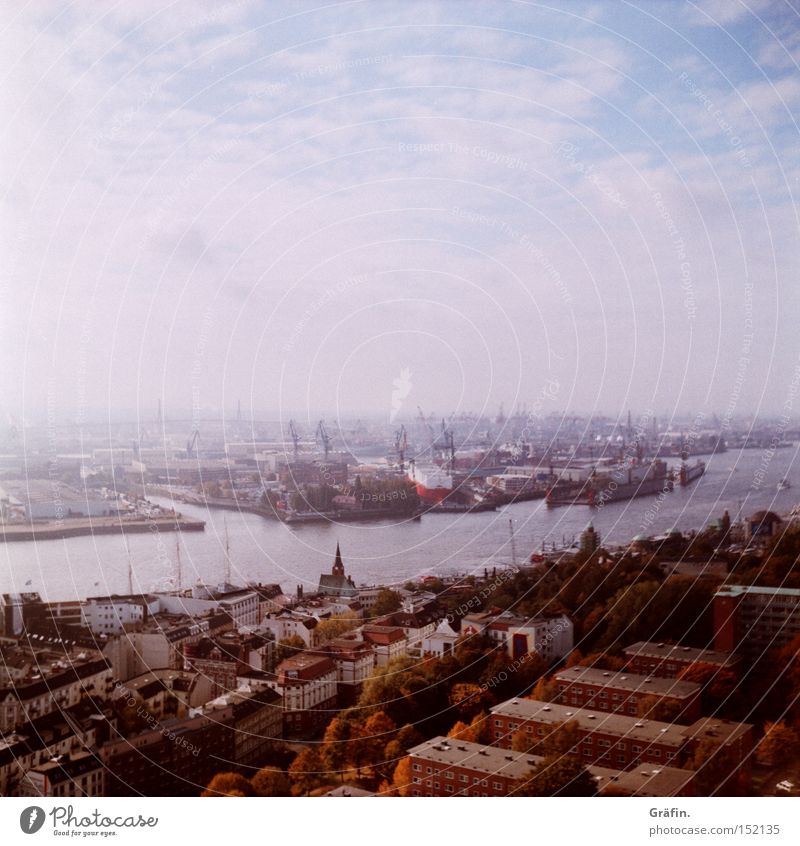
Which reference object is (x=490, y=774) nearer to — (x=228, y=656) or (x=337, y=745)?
(x=337, y=745)

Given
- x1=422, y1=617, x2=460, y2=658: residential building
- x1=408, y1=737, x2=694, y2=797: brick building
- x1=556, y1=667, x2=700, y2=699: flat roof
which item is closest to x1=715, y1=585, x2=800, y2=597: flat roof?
x1=556, y1=667, x2=700, y2=699: flat roof

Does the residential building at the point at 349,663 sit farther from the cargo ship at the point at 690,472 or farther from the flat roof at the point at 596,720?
the cargo ship at the point at 690,472

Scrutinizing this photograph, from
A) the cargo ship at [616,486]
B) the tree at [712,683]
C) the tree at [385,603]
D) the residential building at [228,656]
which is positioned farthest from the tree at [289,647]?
the tree at [712,683]

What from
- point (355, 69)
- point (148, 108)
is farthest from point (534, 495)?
point (148, 108)

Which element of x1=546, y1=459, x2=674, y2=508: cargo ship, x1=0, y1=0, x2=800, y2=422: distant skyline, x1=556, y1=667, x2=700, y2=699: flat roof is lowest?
x1=556, y1=667, x2=700, y2=699: flat roof

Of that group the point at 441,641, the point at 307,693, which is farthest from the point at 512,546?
the point at 307,693

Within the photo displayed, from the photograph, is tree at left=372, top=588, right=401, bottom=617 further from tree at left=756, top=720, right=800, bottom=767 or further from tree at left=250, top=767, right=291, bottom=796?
tree at left=756, top=720, right=800, bottom=767
